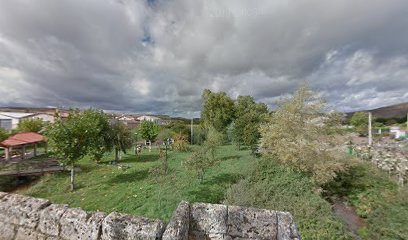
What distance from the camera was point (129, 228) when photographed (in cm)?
215

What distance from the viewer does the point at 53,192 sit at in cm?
1020

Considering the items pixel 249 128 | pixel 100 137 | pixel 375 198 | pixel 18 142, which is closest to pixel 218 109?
pixel 249 128

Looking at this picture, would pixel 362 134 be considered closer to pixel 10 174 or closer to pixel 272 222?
→ pixel 272 222

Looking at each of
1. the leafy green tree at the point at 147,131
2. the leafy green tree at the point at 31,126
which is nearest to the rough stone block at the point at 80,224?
the leafy green tree at the point at 147,131

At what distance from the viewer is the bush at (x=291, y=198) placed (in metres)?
6.00

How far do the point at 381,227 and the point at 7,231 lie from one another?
1028cm

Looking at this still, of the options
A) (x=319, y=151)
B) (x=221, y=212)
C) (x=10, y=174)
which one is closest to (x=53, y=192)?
(x=10, y=174)

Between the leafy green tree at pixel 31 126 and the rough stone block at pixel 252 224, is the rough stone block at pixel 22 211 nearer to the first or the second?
the rough stone block at pixel 252 224

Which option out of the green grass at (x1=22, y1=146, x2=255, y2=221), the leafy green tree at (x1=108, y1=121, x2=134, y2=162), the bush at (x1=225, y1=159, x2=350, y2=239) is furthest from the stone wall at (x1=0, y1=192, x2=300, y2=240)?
the leafy green tree at (x1=108, y1=121, x2=134, y2=162)

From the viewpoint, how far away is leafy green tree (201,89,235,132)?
3138 centimetres

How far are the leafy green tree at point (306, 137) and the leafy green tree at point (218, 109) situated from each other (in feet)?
66.4

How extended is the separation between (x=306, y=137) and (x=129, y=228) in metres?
10.2

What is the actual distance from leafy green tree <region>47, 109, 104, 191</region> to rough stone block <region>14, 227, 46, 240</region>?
361 inches

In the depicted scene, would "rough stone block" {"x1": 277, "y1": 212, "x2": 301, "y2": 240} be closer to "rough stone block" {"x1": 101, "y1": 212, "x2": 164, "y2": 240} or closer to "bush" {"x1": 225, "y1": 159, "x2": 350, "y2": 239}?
"rough stone block" {"x1": 101, "y1": 212, "x2": 164, "y2": 240}
